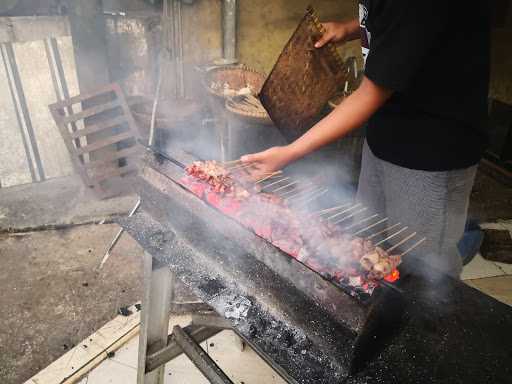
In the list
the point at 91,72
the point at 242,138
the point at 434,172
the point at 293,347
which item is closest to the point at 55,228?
the point at 91,72

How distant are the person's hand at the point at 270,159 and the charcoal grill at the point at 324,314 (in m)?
0.45

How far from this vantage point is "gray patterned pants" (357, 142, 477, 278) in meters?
2.58

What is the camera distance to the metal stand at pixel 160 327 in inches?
110

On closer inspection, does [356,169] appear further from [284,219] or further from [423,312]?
[423,312]

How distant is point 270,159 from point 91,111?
4697mm

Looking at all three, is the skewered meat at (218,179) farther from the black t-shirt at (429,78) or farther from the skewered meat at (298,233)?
the black t-shirt at (429,78)

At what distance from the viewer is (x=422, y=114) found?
2.49m

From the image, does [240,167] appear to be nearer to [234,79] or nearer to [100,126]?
[234,79]

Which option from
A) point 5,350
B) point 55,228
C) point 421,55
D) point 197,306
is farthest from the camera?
point 55,228

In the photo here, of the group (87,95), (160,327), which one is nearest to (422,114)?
(160,327)

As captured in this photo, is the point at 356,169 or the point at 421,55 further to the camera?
the point at 356,169

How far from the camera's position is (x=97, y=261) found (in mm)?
4980

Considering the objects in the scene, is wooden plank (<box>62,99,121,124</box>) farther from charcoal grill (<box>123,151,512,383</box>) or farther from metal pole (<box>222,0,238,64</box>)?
charcoal grill (<box>123,151,512,383</box>)

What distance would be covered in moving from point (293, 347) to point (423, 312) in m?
0.72
